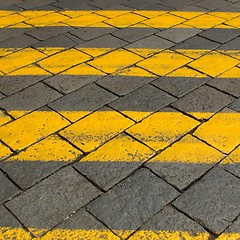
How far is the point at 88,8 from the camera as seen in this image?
478 cm

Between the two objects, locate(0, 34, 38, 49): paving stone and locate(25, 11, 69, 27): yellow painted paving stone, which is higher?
locate(25, 11, 69, 27): yellow painted paving stone

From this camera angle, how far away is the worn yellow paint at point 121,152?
103 inches

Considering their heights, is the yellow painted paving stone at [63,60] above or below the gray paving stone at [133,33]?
below

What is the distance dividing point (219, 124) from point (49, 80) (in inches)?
57.4

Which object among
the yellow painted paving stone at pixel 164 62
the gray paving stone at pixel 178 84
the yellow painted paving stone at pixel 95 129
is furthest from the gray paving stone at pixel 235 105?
the yellow painted paving stone at pixel 95 129

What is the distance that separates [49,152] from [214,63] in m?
1.79

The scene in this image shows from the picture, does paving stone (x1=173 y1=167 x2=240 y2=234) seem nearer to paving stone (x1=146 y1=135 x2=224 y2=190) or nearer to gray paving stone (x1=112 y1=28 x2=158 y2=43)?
paving stone (x1=146 y1=135 x2=224 y2=190)

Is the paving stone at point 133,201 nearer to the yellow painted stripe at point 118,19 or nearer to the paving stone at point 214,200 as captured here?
the paving stone at point 214,200

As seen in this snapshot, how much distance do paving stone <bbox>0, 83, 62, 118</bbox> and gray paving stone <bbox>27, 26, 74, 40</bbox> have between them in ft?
3.18

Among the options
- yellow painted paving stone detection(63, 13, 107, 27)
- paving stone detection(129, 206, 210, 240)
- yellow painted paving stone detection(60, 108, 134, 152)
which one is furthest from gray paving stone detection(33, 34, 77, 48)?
paving stone detection(129, 206, 210, 240)

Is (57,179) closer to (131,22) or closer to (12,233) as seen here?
(12,233)

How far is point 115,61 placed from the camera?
3.68m

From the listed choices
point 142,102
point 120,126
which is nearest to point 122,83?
point 142,102

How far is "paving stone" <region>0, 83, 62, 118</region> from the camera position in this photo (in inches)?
121
